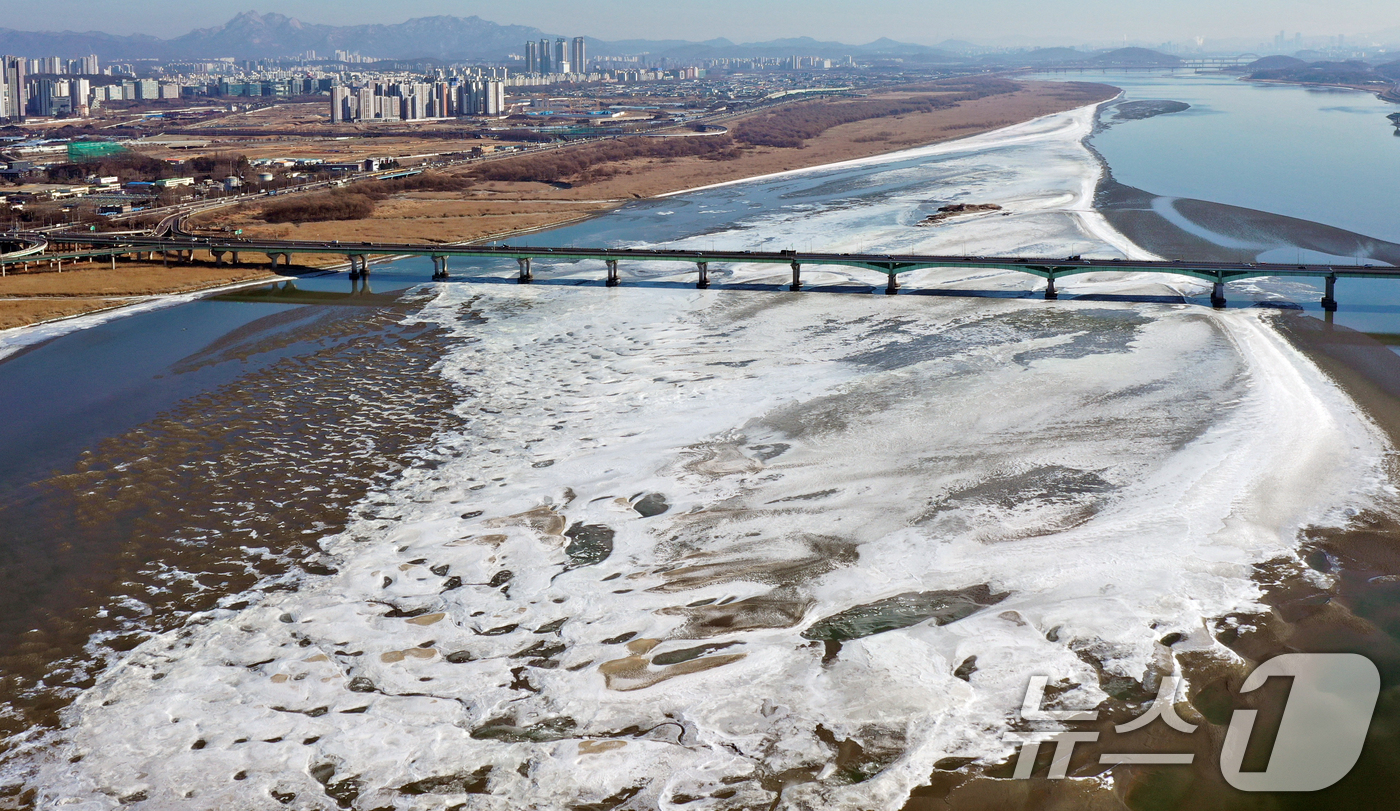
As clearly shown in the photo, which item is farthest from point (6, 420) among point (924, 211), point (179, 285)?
point (924, 211)

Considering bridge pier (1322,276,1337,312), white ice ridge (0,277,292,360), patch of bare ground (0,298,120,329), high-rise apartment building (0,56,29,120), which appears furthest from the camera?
high-rise apartment building (0,56,29,120)

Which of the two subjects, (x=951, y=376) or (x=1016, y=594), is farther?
(x=951, y=376)

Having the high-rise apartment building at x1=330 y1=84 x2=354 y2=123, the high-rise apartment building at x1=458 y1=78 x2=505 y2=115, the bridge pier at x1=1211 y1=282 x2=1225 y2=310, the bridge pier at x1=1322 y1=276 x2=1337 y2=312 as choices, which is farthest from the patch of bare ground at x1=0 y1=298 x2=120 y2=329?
the high-rise apartment building at x1=458 y1=78 x2=505 y2=115

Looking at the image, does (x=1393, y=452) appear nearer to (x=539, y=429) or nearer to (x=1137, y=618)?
(x=1137, y=618)

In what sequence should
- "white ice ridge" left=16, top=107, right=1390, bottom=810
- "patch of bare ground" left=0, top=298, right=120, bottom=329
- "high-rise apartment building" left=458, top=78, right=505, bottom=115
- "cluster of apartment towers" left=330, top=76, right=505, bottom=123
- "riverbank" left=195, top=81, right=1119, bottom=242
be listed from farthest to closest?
1. "high-rise apartment building" left=458, top=78, right=505, bottom=115
2. "cluster of apartment towers" left=330, top=76, right=505, bottom=123
3. "riverbank" left=195, top=81, right=1119, bottom=242
4. "patch of bare ground" left=0, top=298, right=120, bottom=329
5. "white ice ridge" left=16, top=107, right=1390, bottom=810

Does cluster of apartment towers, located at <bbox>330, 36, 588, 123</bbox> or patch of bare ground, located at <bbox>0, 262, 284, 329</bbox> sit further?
cluster of apartment towers, located at <bbox>330, 36, 588, 123</bbox>

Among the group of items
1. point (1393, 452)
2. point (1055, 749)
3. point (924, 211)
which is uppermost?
point (924, 211)

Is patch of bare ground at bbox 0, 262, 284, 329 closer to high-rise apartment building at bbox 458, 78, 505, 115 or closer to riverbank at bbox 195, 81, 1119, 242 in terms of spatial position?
riverbank at bbox 195, 81, 1119, 242

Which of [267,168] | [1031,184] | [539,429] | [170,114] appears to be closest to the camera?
[539,429]
